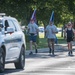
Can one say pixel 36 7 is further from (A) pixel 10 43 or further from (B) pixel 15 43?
(A) pixel 10 43

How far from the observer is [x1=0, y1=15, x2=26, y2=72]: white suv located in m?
15.8

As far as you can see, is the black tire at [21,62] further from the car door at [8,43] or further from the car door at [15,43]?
the car door at [8,43]

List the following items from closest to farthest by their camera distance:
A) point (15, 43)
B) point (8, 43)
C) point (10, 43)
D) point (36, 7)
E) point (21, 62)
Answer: point (8, 43)
point (10, 43)
point (15, 43)
point (21, 62)
point (36, 7)

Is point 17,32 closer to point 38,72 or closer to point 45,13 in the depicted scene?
point 38,72

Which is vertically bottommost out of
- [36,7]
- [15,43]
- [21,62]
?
[21,62]

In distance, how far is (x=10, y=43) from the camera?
16.4m

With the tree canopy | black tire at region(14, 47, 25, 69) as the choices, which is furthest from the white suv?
the tree canopy

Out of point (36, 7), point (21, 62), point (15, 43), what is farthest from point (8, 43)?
point (36, 7)

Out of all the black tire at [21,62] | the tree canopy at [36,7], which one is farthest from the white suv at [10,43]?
the tree canopy at [36,7]

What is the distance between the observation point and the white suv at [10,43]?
51.9 feet

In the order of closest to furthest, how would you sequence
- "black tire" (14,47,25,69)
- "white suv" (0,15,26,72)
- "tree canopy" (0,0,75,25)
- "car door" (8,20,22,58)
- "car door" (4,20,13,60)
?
"white suv" (0,15,26,72), "car door" (4,20,13,60), "car door" (8,20,22,58), "black tire" (14,47,25,69), "tree canopy" (0,0,75,25)

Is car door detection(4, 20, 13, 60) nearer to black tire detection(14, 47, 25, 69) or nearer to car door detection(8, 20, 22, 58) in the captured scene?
car door detection(8, 20, 22, 58)

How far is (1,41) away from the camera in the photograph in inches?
612

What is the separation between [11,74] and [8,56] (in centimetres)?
114
